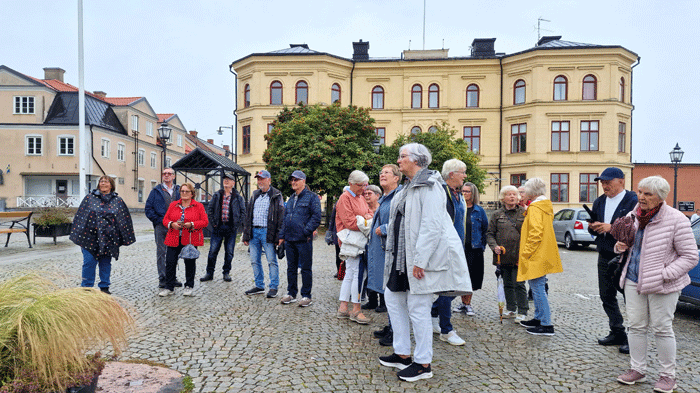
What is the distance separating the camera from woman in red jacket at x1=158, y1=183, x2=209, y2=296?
24.1 feet

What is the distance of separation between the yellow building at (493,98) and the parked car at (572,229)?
16.7 metres

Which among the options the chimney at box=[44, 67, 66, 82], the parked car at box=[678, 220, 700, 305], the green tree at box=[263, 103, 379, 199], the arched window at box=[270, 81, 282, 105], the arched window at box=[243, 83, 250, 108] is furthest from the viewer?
the chimney at box=[44, 67, 66, 82]

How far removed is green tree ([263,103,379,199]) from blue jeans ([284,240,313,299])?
15603mm

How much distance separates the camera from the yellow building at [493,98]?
113ft

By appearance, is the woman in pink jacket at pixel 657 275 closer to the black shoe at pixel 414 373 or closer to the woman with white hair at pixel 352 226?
A: the black shoe at pixel 414 373

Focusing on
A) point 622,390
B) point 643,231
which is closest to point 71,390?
point 622,390

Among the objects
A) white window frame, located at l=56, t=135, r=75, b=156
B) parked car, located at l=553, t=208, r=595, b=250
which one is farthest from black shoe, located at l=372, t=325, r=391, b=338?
white window frame, located at l=56, t=135, r=75, b=156

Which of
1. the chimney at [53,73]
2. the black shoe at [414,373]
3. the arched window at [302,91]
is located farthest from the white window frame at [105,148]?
the black shoe at [414,373]

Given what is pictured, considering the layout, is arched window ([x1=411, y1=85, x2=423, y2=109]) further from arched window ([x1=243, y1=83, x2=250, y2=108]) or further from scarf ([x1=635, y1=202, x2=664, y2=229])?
scarf ([x1=635, y1=202, x2=664, y2=229])

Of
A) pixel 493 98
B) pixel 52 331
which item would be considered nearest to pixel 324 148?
pixel 493 98

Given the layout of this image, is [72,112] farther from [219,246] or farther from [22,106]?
[219,246]

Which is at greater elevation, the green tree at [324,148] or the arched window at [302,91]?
the arched window at [302,91]

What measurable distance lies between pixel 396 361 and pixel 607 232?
2.61 meters

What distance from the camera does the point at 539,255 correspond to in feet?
18.2
